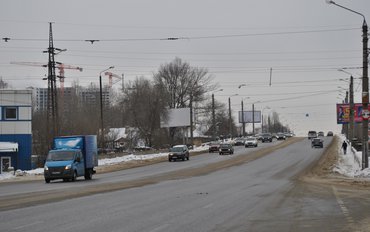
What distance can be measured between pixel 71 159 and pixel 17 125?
94.0 feet

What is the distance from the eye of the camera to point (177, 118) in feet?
339

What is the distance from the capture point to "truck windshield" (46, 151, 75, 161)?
35188mm

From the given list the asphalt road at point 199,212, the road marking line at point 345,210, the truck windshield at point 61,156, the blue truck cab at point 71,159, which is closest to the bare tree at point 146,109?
the blue truck cab at point 71,159

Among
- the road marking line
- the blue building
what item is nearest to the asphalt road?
the road marking line

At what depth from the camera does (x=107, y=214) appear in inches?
609

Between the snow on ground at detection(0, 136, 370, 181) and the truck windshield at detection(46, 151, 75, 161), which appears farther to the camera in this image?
the snow on ground at detection(0, 136, 370, 181)

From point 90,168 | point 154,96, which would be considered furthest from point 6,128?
point 154,96

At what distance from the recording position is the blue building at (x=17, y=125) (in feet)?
197

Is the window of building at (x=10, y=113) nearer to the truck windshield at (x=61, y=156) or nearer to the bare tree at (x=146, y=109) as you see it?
the truck windshield at (x=61, y=156)

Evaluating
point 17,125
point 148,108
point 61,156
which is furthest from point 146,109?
point 61,156

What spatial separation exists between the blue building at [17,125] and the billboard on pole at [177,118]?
143 feet

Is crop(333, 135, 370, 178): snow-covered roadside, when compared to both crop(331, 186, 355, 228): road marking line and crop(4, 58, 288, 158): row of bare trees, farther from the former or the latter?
crop(4, 58, 288, 158): row of bare trees

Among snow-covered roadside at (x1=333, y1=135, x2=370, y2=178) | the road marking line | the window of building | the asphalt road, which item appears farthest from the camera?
the window of building

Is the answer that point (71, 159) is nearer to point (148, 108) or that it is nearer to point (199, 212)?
point (199, 212)
